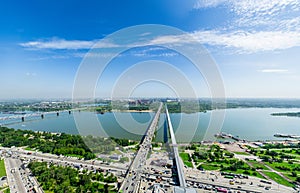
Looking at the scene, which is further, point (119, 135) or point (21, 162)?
point (119, 135)

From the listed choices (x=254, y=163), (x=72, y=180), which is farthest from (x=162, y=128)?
(x=72, y=180)

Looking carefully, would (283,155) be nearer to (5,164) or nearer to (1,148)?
(5,164)

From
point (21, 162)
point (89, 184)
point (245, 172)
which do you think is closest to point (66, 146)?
point (21, 162)

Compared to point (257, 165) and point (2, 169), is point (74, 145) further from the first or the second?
point (257, 165)

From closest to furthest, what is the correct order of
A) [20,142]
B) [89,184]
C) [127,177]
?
1. [89,184]
2. [127,177]
3. [20,142]

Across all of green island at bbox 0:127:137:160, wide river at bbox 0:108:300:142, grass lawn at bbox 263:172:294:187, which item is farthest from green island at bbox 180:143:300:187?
green island at bbox 0:127:137:160

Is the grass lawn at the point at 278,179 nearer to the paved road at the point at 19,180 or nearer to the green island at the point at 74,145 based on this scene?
the green island at the point at 74,145

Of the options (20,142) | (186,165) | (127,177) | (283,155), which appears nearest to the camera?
(127,177)

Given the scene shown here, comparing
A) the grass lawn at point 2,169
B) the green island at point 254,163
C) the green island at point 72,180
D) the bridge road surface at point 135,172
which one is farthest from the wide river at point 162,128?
the green island at point 72,180

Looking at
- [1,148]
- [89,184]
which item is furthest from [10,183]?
[1,148]

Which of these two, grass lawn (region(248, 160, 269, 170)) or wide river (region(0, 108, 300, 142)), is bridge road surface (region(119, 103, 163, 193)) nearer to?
wide river (region(0, 108, 300, 142))
